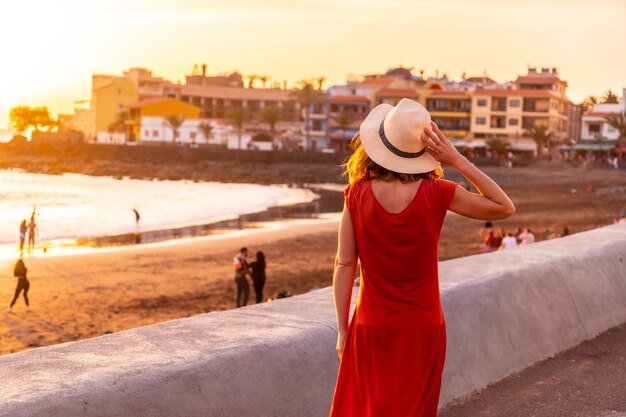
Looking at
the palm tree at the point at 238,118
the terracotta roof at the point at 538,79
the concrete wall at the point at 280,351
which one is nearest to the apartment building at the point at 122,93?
the palm tree at the point at 238,118

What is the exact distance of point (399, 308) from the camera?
9.82 ft

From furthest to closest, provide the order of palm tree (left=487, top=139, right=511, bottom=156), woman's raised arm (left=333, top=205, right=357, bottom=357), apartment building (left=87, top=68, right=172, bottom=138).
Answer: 1. apartment building (left=87, top=68, right=172, bottom=138)
2. palm tree (left=487, top=139, right=511, bottom=156)
3. woman's raised arm (left=333, top=205, right=357, bottom=357)

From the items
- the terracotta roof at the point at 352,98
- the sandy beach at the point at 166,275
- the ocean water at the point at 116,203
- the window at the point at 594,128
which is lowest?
the ocean water at the point at 116,203

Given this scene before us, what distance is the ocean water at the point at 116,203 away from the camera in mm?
38844

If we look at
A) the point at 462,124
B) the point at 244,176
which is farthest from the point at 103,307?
→ the point at 462,124

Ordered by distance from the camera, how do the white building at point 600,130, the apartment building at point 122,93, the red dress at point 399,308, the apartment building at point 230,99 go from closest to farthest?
the red dress at point 399,308
the white building at point 600,130
the apartment building at point 230,99
the apartment building at point 122,93

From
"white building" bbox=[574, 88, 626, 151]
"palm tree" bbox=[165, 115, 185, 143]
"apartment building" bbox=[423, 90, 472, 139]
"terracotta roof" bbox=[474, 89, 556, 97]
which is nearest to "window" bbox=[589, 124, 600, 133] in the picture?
"white building" bbox=[574, 88, 626, 151]

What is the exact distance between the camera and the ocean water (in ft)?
127

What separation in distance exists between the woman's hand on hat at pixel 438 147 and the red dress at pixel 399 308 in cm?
9

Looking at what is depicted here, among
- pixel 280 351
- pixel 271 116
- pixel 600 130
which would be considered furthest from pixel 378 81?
pixel 280 351

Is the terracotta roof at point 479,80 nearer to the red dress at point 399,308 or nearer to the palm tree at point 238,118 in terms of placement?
the palm tree at point 238,118

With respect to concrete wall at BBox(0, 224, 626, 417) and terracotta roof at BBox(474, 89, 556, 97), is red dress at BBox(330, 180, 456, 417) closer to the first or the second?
concrete wall at BBox(0, 224, 626, 417)

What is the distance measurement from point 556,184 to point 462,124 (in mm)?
30711

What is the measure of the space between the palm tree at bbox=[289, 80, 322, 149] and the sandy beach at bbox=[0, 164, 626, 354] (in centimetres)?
6414
